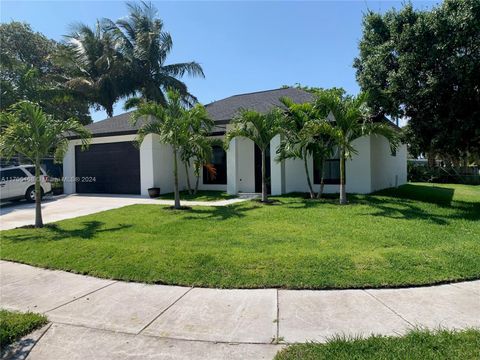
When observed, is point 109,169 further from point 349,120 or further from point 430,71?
point 430,71

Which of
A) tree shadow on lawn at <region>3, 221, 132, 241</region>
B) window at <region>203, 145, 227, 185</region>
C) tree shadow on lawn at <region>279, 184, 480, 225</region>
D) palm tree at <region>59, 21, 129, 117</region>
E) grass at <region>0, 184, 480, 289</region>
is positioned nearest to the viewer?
grass at <region>0, 184, 480, 289</region>

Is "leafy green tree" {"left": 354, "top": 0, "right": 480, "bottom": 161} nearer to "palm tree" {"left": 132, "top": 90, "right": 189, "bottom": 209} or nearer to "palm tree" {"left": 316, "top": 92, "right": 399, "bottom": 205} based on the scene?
"palm tree" {"left": 316, "top": 92, "right": 399, "bottom": 205}

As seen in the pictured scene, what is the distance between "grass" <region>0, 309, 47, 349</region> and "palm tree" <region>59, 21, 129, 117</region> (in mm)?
24618

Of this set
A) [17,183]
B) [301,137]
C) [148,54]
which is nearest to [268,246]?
[301,137]

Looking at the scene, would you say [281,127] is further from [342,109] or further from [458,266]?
[458,266]

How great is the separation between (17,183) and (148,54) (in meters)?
15.1

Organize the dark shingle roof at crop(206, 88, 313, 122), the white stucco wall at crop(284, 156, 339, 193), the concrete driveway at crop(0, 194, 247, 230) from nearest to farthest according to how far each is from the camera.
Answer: the concrete driveway at crop(0, 194, 247, 230)
the white stucco wall at crop(284, 156, 339, 193)
the dark shingle roof at crop(206, 88, 313, 122)

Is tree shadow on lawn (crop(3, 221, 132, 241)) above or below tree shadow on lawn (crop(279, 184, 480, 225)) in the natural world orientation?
below

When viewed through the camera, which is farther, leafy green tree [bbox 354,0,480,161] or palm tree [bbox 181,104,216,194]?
palm tree [bbox 181,104,216,194]

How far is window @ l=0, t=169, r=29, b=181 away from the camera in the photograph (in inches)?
561

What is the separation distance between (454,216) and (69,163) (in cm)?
1801

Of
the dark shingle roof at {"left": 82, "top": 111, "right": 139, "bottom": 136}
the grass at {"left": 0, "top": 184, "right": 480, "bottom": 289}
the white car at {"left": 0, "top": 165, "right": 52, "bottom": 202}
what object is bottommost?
the grass at {"left": 0, "top": 184, "right": 480, "bottom": 289}

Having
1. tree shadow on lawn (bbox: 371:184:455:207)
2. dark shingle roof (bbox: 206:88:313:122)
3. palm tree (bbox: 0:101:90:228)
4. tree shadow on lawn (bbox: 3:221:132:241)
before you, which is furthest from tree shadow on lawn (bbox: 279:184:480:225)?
palm tree (bbox: 0:101:90:228)

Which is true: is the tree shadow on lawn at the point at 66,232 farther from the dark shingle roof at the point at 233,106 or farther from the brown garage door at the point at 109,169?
the brown garage door at the point at 109,169
